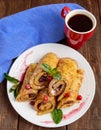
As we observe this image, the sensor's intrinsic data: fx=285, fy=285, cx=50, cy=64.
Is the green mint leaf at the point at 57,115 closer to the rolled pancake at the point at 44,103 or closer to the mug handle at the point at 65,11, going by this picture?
the rolled pancake at the point at 44,103

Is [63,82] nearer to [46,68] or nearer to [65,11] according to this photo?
[46,68]

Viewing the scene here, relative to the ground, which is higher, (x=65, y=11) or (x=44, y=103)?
(x=65, y=11)

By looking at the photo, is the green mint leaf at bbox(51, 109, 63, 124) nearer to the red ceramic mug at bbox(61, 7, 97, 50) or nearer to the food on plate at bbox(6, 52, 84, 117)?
the food on plate at bbox(6, 52, 84, 117)

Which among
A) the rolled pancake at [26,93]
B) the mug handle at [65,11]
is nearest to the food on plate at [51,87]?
the rolled pancake at [26,93]

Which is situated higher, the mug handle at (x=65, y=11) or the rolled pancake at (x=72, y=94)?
the mug handle at (x=65, y=11)

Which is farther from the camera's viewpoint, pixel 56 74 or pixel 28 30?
pixel 28 30

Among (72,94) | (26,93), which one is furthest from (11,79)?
(72,94)

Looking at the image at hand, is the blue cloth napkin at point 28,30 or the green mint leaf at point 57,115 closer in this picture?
the green mint leaf at point 57,115
